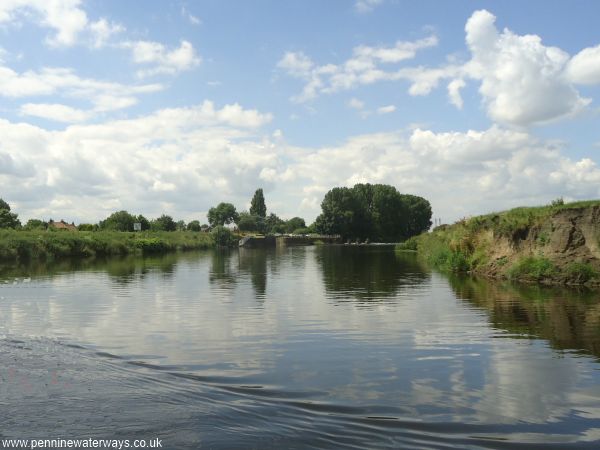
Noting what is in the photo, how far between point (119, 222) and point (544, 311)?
142 m

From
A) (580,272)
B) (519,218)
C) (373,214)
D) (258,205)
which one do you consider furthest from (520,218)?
(258,205)

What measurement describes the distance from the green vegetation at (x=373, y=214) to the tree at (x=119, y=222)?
2296 inches

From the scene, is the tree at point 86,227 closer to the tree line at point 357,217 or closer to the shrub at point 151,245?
the tree line at point 357,217

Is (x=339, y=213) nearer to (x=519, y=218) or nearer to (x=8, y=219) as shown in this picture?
(x=8, y=219)

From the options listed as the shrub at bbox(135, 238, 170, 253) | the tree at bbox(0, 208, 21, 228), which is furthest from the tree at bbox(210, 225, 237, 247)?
the tree at bbox(0, 208, 21, 228)

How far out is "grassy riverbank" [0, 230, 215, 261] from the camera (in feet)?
219

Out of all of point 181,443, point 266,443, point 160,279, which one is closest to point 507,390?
point 266,443

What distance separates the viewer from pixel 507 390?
1026 cm

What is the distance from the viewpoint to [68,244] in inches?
2960

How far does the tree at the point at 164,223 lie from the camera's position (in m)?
179

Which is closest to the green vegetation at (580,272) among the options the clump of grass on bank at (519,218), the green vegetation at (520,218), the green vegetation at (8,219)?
the green vegetation at (520,218)

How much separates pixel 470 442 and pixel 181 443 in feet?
13.7

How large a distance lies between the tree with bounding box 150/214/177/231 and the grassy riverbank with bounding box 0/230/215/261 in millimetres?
69736

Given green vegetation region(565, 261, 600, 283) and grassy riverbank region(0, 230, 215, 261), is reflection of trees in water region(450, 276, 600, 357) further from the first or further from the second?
grassy riverbank region(0, 230, 215, 261)
